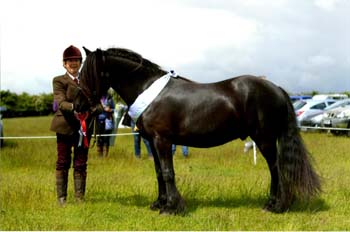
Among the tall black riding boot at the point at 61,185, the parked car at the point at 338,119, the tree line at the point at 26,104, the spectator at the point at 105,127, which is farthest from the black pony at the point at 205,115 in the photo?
the tree line at the point at 26,104

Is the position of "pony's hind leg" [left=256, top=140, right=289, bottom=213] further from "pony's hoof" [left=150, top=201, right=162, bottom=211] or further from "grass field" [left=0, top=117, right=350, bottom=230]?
"pony's hoof" [left=150, top=201, right=162, bottom=211]

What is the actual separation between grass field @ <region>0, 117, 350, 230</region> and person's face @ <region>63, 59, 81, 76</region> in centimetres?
189

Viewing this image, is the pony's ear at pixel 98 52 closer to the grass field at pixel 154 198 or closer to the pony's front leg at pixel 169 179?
the pony's front leg at pixel 169 179

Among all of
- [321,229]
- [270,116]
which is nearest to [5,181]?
[270,116]

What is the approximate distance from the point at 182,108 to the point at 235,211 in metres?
1.58

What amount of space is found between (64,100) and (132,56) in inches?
44.0

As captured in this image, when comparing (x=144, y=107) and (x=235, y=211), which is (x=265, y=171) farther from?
(x=144, y=107)

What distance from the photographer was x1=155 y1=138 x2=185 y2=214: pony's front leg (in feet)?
19.8

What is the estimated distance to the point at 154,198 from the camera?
7.22 meters

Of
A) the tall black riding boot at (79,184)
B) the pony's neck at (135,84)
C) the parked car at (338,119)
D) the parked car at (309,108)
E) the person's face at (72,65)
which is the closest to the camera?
the pony's neck at (135,84)

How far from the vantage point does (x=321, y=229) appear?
18.1 ft

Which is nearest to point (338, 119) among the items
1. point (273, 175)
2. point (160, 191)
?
point (273, 175)

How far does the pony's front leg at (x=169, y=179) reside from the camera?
238 inches

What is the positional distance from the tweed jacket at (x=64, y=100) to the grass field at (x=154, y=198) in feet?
3.61
